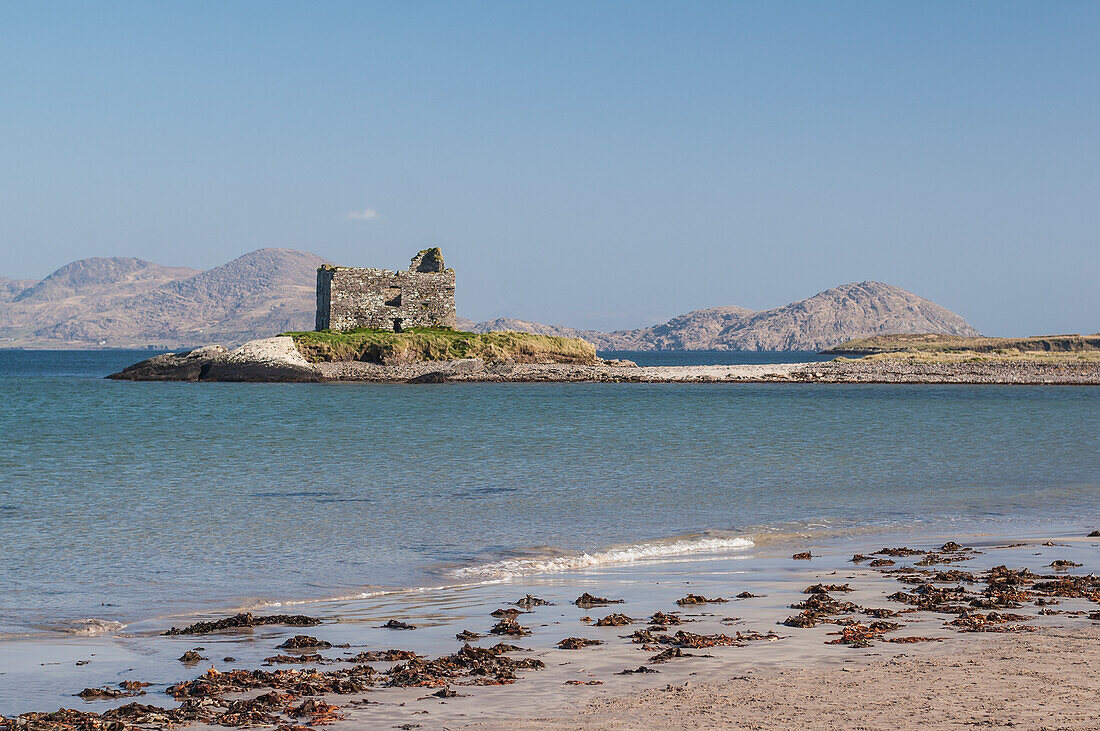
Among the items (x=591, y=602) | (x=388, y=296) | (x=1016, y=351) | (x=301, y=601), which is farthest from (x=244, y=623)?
(x=1016, y=351)

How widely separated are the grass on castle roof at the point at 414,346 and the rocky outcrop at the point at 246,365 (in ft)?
4.59

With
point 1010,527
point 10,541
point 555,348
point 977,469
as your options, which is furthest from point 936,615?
point 555,348

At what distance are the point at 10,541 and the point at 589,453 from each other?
52.3 feet

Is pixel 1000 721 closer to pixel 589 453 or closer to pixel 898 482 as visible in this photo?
pixel 898 482

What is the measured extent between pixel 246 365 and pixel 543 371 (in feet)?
70.0

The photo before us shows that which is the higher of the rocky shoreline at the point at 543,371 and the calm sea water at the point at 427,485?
the rocky shoreline at the point at 543,371

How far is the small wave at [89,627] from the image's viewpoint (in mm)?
9242

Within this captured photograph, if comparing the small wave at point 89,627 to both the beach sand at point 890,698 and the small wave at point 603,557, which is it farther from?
the beach sand at point 890,698

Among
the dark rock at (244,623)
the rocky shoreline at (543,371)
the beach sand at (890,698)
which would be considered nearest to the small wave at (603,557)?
the dark rock at (244,623)

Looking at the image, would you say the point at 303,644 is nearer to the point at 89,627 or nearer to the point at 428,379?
the point at 89,627

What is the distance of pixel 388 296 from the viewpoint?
69.7 m

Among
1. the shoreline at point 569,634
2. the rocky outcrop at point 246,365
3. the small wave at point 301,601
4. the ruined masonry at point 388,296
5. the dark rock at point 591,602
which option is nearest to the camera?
the shoreline at point 569,634

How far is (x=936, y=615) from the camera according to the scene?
9.21m

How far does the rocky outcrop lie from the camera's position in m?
63.8
